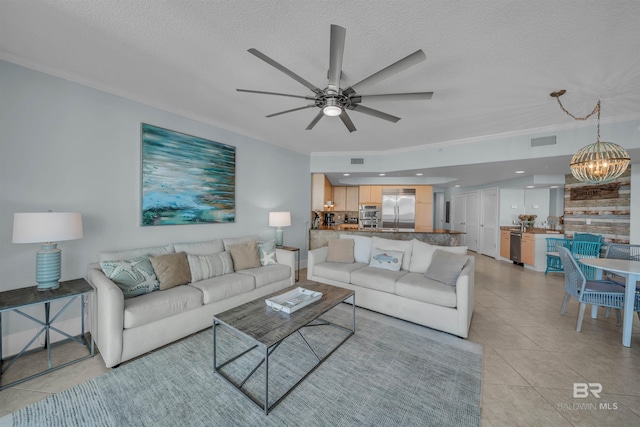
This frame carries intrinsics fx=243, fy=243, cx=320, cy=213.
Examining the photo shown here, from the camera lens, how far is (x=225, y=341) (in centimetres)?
255

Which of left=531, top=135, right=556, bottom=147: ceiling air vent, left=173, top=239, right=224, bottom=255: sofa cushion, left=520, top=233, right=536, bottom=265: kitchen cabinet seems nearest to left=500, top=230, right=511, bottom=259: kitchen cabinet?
left=520, top=233, right=536, bottom=265: kitchen cabinet

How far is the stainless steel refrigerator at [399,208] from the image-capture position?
292 inches

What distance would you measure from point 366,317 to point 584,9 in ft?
10.9

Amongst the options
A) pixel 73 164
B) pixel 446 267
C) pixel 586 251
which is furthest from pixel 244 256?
pixel 586 251

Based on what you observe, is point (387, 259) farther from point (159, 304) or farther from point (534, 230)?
point (534, 230)

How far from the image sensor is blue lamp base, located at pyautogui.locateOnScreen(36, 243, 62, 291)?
2.15 m

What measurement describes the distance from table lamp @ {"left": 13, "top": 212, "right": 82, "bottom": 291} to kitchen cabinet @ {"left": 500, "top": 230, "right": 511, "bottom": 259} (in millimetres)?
8656

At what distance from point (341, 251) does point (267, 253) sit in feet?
4.03

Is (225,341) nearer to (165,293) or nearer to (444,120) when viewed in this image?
(165,293)

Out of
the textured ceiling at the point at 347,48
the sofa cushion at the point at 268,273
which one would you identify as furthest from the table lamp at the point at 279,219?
the textured ceiling at the point at 347,48

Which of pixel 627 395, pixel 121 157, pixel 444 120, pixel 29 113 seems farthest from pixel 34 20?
pixel 627 395

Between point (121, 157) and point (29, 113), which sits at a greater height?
point (29, 113)

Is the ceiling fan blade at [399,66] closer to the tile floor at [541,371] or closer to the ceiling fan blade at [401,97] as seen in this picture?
the ceiling fan blade at [401,97]

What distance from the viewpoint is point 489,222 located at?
25.0 ft
